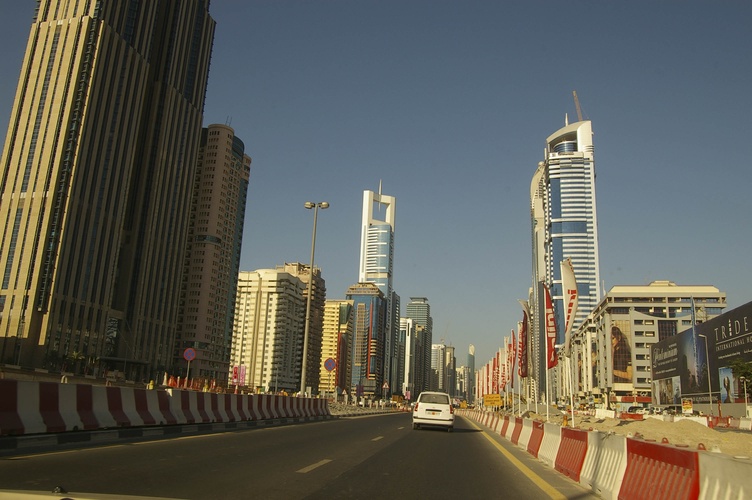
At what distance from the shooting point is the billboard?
74688mm

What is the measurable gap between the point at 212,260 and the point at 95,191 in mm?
58048

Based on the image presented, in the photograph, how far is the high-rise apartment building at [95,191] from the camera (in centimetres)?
9225

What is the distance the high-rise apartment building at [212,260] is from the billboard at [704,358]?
4005 inches

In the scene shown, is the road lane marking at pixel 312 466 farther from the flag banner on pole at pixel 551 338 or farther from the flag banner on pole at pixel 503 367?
the flag banner on pole at pixel 503 367

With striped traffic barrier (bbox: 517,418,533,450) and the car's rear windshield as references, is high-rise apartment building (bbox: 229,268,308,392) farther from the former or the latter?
striped traffic barrier (bbox: 517,418,533,450)

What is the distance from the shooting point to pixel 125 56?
358 feet

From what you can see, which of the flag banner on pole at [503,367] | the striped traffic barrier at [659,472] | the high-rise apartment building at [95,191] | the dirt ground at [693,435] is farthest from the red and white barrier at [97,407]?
the high-rise apartment building at [95,191]

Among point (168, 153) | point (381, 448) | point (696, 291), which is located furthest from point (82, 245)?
point (696, 291)

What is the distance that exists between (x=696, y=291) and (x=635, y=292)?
51.8ft

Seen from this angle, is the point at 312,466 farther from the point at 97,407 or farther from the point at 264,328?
Result: the point at 264,328

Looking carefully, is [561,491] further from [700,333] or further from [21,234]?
[21,234]

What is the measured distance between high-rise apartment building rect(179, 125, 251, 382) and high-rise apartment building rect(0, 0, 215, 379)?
24.6m

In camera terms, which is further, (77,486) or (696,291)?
(696,291)

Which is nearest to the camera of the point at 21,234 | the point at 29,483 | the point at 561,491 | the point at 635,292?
the point at 29,483
